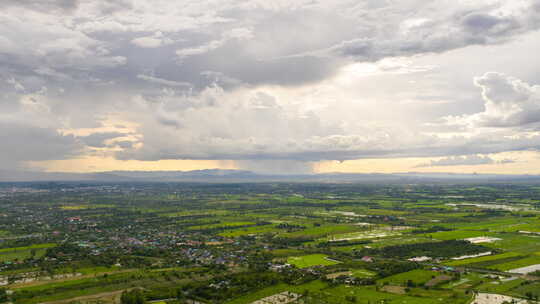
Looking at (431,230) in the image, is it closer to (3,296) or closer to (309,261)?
(309,261)

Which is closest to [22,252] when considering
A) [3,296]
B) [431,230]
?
[3,296]

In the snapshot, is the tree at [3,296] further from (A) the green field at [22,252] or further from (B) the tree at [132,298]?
(A) the green field at [22,252]

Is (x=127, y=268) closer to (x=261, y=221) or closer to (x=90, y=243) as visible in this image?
(x=90, y=243)

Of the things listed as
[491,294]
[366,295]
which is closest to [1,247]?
[366,295]

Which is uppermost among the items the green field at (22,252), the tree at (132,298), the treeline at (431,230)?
the tree at (132,298)

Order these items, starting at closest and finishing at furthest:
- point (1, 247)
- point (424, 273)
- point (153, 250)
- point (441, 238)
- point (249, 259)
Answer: point (424, 273)
point (249, 259)
point (153, 250)
point (1, 247)
point (441, 238)

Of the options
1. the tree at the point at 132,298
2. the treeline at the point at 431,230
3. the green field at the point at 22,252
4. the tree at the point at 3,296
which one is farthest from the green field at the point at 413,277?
the green field at the point at 22,252

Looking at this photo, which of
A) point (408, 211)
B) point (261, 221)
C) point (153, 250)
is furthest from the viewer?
point (408, 211)

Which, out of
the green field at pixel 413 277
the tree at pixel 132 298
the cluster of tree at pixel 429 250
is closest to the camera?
the tree at pixel 132 298
